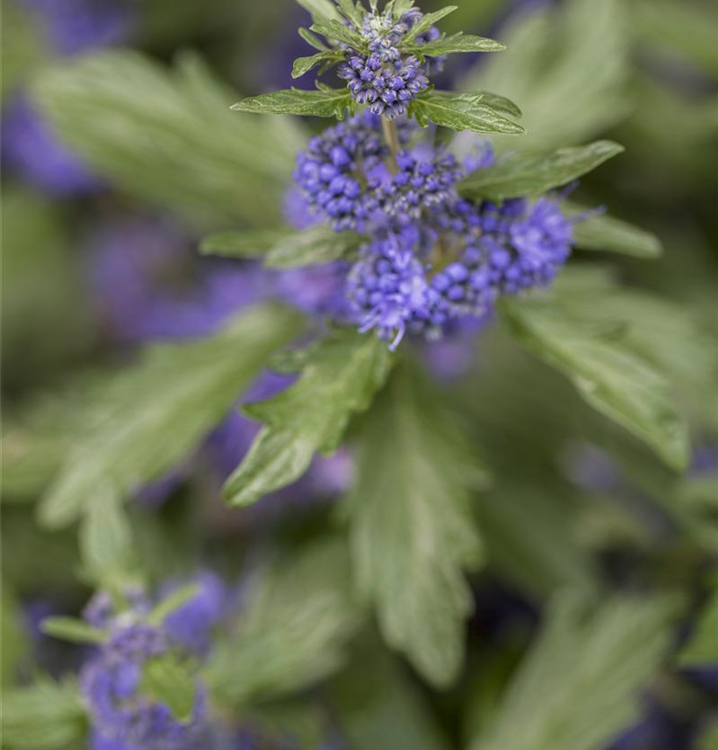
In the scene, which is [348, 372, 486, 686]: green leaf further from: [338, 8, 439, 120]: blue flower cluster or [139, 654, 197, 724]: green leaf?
[338, 8, 439, 120]: blue flower cluster

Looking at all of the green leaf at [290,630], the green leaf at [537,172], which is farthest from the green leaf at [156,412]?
the green leaf at [537,172]

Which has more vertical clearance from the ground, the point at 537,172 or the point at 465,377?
the point at 537,172

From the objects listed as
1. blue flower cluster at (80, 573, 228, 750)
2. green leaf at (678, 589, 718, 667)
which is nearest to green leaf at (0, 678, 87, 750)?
blue flower cluster at (80, 573, 228, 750)

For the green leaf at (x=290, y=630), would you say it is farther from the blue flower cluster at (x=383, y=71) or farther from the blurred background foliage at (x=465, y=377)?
the blue flower cluster at (x=383, y=71)

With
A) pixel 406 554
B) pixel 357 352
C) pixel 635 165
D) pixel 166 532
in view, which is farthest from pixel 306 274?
pixel 635 165

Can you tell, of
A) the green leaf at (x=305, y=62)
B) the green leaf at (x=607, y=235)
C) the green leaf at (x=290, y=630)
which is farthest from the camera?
the green leaf at (x=290, y=630)

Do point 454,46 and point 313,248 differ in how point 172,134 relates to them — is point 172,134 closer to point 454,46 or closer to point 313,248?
point 313,248

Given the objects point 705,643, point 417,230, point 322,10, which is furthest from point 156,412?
point 705,643
